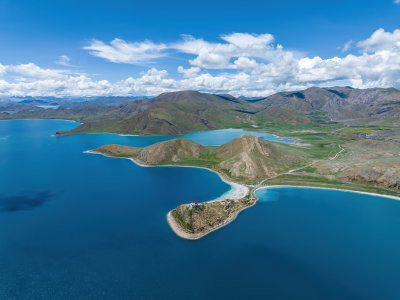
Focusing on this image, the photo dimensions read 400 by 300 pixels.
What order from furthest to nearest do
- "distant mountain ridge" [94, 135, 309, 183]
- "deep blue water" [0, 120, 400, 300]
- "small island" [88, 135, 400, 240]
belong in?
"distant mountain ridge" [94, 135, 309, 183] < "small island" [88, 135, 400, 240] < "deep blue water" [0, 120, 400, 300]

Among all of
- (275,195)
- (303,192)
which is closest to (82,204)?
(275,195)

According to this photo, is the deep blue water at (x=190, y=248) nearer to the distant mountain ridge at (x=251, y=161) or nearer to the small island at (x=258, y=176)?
the small island at (x=258, y=176)

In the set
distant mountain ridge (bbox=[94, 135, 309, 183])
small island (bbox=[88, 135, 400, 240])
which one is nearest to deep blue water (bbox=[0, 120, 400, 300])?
small island (bbox=[88, 135, 400, 240])

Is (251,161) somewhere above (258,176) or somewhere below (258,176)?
above

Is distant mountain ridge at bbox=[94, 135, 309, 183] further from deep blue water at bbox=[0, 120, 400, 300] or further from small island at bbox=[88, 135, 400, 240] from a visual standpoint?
deep blue water at bbox=[0, 120, 400, 300]

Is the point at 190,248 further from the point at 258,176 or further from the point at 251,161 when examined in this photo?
the point at 251,161

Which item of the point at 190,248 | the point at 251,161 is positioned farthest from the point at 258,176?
the point at 190,248

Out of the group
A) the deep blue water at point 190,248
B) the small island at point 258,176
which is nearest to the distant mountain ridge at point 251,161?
the small island at point 258,176

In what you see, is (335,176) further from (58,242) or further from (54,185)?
(54,185)
